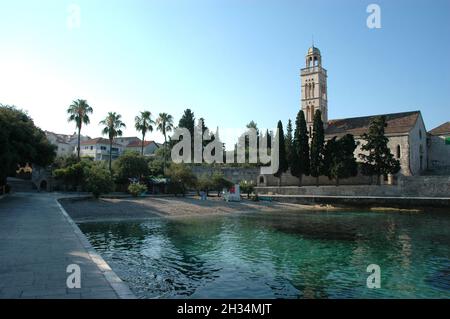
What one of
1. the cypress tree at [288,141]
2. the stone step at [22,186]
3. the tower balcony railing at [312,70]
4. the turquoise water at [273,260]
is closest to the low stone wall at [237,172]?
the cypress tree at [288,141]

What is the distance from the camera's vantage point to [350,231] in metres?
24.3

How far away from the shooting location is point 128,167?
159 ft

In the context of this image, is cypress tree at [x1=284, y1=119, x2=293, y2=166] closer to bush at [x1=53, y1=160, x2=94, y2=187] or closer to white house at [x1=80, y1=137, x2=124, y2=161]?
bush at [x1=53, y1=160, x2=94, y2=187]

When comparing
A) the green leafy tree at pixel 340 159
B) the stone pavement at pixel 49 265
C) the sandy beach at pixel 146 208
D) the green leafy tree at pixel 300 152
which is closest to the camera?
the stone pavement at pixel 49 265

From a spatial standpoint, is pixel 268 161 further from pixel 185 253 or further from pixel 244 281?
pixel 244 281

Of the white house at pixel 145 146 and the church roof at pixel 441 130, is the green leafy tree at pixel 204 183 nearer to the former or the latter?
the church roof at pixel 441 130

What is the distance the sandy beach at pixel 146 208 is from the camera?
29609mm

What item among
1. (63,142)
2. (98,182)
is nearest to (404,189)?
(98,182)

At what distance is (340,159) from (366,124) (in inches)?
561

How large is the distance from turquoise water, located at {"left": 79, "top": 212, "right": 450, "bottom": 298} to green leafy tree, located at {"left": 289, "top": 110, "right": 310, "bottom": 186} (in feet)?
103

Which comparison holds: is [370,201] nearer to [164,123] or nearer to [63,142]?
[164,123]

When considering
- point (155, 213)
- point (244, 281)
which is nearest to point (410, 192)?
point (155, 213)

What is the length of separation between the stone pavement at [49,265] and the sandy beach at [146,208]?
42.7ft
